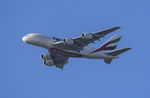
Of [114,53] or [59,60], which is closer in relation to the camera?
[114,53]

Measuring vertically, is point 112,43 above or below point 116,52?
above

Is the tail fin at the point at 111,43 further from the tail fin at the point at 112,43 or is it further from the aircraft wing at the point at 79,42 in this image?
the aircraft wing at the point at 79,42

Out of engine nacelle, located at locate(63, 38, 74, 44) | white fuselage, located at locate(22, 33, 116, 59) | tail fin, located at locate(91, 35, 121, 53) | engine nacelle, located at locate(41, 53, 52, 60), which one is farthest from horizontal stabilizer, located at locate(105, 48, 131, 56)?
engine nacelle, located at locate(41, 53, 52, 60)

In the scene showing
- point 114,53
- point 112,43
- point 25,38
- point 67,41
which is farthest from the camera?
point 112,43

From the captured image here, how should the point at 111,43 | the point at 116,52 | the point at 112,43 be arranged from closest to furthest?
the point at 116,52 → the point at 111,43 → the point at 112,43

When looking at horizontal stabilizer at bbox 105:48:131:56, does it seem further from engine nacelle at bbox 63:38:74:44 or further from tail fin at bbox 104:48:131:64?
engine nacelle at bbox 63:38:74:44

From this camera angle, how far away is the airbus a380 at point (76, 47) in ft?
240

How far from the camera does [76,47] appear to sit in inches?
2982

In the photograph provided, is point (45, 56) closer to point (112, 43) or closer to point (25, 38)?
point (25, 38)

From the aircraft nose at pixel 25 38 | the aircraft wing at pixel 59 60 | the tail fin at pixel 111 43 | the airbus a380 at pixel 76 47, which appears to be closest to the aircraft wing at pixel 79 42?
the airbus a380 at pixel 76 47

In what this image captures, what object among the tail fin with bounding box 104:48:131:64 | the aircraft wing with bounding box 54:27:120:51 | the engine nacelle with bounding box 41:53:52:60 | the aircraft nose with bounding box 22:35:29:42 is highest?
the aircraft nose with bounding box 22:35:29:42

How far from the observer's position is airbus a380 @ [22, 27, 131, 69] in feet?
240

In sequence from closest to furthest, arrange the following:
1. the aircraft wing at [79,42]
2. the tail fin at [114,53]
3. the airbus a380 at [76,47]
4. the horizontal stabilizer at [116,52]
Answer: the aircraft wing at [79,42]
the airbus a380 at [76,47]
the horizontal stabilizer at [116,52]
the tail fin at [114,53]

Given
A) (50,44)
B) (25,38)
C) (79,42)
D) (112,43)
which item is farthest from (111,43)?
(25,38)
